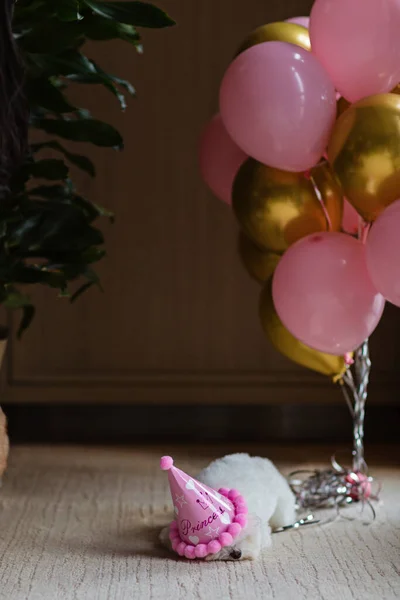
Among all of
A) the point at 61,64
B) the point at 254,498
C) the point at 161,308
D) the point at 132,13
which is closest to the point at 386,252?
the point at 254,498

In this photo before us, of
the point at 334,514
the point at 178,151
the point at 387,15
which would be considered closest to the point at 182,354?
the point at 178,151

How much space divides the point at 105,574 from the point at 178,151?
4.19ft

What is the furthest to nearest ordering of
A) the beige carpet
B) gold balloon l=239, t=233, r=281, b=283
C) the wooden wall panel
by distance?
the wooden wall panel → gold balloon l=239, t=233, r=281, b=283 → the beige carpet

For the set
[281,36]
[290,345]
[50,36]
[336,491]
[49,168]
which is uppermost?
[281,36]

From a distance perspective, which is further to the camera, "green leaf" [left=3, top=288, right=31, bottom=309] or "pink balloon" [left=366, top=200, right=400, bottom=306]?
"green leaf" [left=3, top=288, right=31, bottom=309]

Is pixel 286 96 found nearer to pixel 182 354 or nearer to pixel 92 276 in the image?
pixel 92 276

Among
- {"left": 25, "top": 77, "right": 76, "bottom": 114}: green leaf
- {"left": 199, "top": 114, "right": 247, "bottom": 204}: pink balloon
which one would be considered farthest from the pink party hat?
{"left": 25, "top": 77, "right": 76, "bottom": 114}: green leaf

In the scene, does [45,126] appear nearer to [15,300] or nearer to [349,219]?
[15,300]

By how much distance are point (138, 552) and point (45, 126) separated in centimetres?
90

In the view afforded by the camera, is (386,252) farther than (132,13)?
No

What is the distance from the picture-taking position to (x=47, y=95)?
168 centimetres

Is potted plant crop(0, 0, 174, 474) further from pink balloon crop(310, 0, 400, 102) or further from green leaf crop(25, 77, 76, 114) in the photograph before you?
pink balloon crop(310, 0, 400, 102)

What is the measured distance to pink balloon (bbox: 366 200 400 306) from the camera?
4.32ft

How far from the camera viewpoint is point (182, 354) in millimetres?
2293
